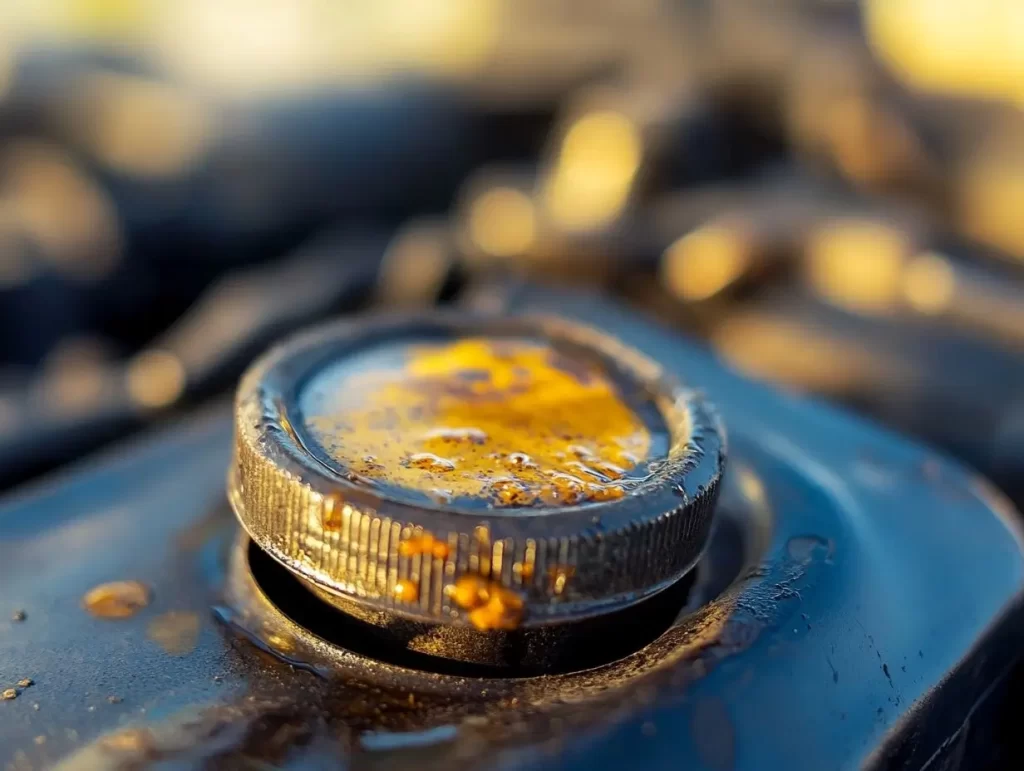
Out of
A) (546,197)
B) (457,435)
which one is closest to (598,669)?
(457,435)

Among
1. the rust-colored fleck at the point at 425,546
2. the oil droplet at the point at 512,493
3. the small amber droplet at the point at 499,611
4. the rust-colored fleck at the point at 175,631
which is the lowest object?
the rust-colored fleck at the point at 175,631

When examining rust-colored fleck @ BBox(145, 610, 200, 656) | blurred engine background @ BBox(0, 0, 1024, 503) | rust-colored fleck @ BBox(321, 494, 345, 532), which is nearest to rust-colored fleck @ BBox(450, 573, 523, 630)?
rust-colored fleck @ BBox(321, 494, 345, 532)

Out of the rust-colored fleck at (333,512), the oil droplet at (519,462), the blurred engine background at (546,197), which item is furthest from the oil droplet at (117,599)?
the blurred engine background at (546,197)

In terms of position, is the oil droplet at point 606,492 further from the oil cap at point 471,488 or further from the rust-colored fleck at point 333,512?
the rust-colored fleck at point 333,512

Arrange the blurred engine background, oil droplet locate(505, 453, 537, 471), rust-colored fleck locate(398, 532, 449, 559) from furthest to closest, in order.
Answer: the blurred engine background → oil droplet locate(505, 453, 537, 471) → rust-colored fleck locate(398, 532, 449, 559)

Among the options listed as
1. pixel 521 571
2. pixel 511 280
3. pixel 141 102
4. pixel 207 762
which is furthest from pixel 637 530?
pixel 141 102

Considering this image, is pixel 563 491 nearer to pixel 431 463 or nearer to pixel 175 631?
pixel 431 463

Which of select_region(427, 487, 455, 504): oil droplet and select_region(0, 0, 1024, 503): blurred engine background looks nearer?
select_region(427, 487, 455, 504): oil droplet

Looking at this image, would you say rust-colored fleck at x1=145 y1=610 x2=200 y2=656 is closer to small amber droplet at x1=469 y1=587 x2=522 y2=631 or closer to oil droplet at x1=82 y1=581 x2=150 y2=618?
oil droplet at x1=82 y1=581 x2=150 y2=618
